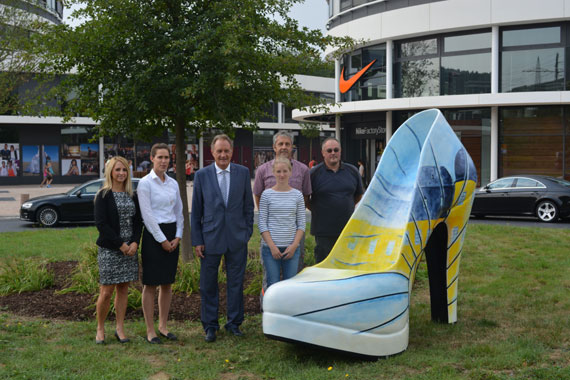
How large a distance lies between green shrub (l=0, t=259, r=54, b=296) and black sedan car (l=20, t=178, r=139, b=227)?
841 centimetres

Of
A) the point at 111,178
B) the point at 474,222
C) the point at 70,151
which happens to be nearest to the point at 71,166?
the point at 70,151

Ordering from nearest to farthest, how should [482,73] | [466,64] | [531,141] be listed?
[531,141]
[482,73]
[466,64]

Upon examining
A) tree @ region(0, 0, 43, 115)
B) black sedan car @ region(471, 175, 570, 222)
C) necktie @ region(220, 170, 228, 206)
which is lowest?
black sedan car @ region(471, 175, 570, 222)

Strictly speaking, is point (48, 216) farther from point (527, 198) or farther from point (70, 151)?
point (70, 151)

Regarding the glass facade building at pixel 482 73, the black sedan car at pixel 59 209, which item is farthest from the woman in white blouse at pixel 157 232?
the glass facade building at pixel 482 73

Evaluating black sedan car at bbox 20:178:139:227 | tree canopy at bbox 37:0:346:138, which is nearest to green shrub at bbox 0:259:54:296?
tree canopy at bbox 37:0:346:138

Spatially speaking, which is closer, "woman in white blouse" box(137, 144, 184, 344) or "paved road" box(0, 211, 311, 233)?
"woman in white blouse" box(137, 144, 184, 344)

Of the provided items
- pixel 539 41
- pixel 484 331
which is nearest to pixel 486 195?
pixel 539 41

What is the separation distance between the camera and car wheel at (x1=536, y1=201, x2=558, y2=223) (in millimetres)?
15898

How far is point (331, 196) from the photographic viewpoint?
5957mm

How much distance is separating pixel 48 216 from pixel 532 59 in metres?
19.8

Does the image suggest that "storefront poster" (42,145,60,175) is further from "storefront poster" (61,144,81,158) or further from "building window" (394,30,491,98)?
"building window" (394,30,491,98)

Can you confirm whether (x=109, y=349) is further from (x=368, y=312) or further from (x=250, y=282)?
(x=250, y=282)

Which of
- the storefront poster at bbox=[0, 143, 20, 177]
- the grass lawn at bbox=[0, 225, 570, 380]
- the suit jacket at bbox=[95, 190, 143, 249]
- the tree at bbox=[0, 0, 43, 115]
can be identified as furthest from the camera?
the storefront poster at bbox=[0, 143, 20, 177]
